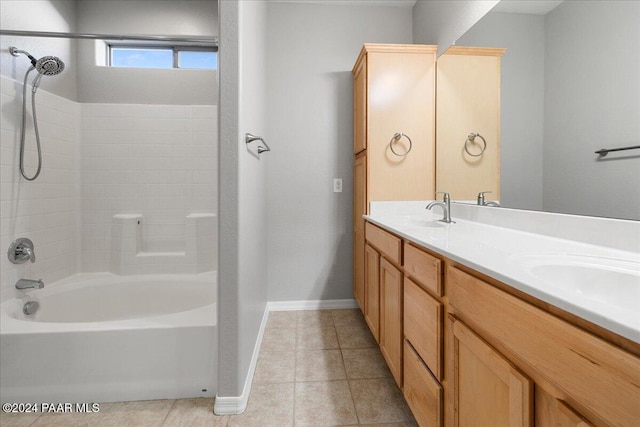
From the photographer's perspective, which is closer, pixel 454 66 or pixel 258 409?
pixel 258 409

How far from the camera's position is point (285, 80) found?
2.49 m

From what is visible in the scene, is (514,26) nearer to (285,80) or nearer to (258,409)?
(285,80)

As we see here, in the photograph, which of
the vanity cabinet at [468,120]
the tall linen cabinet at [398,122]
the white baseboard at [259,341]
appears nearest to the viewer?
the white baseboard at [259,341]

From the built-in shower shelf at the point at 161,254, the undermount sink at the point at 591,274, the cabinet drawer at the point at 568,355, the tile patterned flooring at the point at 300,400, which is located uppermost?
the undermount sink at the point at 591,274

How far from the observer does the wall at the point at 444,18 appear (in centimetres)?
170

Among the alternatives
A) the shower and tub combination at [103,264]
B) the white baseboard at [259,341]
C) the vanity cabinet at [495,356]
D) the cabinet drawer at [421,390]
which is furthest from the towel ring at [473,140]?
Result: the shower and tub combination at [103,264]

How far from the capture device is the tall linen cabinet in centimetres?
209

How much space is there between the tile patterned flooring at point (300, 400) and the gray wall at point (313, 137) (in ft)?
2.19

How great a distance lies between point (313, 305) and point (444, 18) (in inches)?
92.4

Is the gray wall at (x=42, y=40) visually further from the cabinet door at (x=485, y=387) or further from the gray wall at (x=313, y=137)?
the cabinet door at (x=485, y=387)

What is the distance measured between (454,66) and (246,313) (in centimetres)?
195

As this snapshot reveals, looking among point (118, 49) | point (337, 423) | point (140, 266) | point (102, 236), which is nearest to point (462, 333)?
point (337, 423)

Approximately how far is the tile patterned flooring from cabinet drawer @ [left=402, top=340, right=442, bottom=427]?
8.3 inches

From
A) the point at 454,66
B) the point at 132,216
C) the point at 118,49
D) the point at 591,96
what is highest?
the point at 118,49
